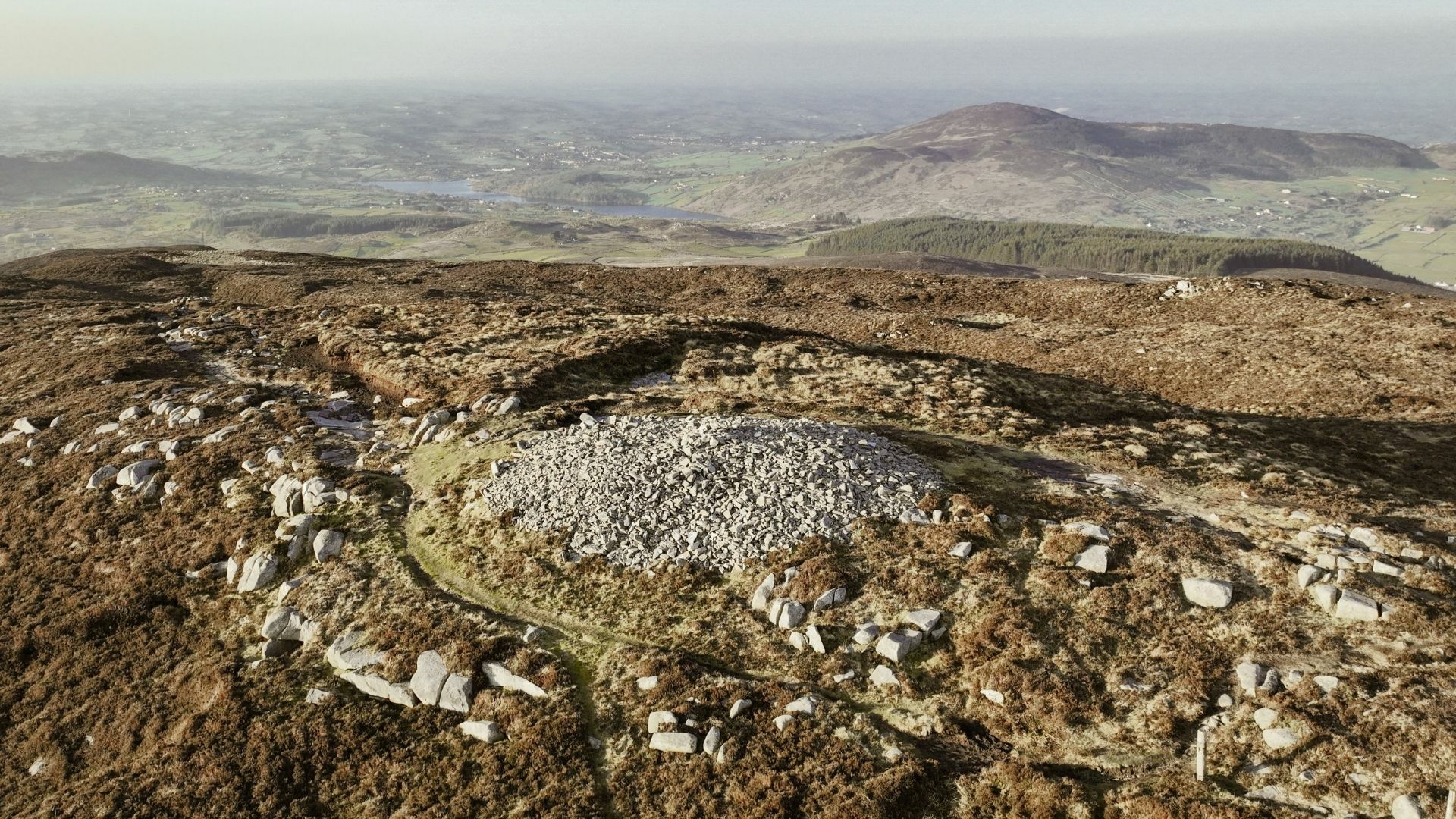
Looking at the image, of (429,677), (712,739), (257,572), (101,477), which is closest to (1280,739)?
(712,739)

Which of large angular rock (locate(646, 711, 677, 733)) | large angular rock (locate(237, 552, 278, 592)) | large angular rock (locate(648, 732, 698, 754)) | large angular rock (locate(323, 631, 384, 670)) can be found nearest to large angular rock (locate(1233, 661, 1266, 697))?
large angular rock (locate(648, 732, 698, 754))

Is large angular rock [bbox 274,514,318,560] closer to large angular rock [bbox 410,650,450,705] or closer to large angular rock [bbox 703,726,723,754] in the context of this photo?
large angular rock [bbox 410,650,450,705]

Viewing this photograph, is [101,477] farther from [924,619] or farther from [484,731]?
[924,619]

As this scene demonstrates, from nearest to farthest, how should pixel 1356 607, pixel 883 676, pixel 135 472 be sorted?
pixel 883 676 → pixel 1356 607 → pixel 135 472

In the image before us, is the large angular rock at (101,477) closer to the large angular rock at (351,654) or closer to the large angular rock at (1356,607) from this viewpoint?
the large angular rock at (351,654)

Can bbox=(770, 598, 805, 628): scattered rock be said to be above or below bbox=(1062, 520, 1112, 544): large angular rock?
below

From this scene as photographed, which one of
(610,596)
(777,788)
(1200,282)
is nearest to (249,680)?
(610,596)
